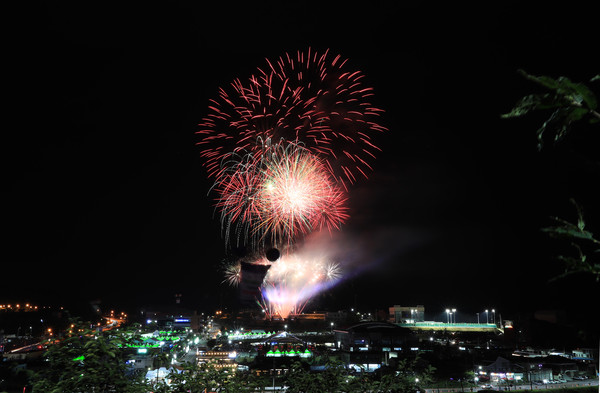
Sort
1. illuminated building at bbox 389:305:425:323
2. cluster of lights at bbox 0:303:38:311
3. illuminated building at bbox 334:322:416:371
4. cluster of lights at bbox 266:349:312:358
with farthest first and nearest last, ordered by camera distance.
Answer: illuminated building at bbox 389:305:425:323, cluster of lights at bbox 0:303:38:311, illuminated building at bbox 334:322:416:371, cluster of lights at bbox 266:349:312:358

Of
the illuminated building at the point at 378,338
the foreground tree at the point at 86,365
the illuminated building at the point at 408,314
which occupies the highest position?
the illuminated building at the point at 408,314

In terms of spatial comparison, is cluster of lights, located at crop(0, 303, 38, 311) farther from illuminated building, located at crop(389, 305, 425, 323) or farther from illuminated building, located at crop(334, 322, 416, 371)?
illuminated building, located at crop(389, 305, 425, 323)

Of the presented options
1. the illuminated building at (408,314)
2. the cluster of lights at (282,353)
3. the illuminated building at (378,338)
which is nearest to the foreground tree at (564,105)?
the cluster of lights at (282,353)

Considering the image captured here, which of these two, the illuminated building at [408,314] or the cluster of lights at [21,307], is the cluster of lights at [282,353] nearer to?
the illuminated building at [408,314]

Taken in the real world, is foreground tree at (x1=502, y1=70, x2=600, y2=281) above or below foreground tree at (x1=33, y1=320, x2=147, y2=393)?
above

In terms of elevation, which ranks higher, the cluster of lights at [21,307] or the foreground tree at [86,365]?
the foreground tree at [86,365]

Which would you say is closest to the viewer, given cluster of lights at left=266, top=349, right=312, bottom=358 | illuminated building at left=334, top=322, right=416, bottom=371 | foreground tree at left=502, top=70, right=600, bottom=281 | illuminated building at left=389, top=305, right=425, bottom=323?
foreground tree at left=502, top=70, right=600, bottom=281

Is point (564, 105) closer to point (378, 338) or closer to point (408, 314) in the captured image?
point (378, 338)

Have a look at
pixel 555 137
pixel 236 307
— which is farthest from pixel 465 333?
pixel 555 137

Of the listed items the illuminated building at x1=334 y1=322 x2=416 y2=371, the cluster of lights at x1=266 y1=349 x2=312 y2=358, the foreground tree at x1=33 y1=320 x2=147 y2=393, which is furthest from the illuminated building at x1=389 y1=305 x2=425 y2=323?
the foreground tree at x1=33 y1=320 x2=147 y2=393

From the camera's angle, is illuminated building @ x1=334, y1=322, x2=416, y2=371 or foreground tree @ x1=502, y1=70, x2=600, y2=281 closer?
foreground tree @ x1=502, y1=70, x2=600, y2=281

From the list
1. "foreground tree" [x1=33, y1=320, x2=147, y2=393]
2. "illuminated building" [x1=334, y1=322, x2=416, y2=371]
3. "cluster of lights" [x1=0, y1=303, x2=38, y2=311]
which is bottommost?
"cluster of lights" [x1=0, y1=303, x2=38, y2=311]
